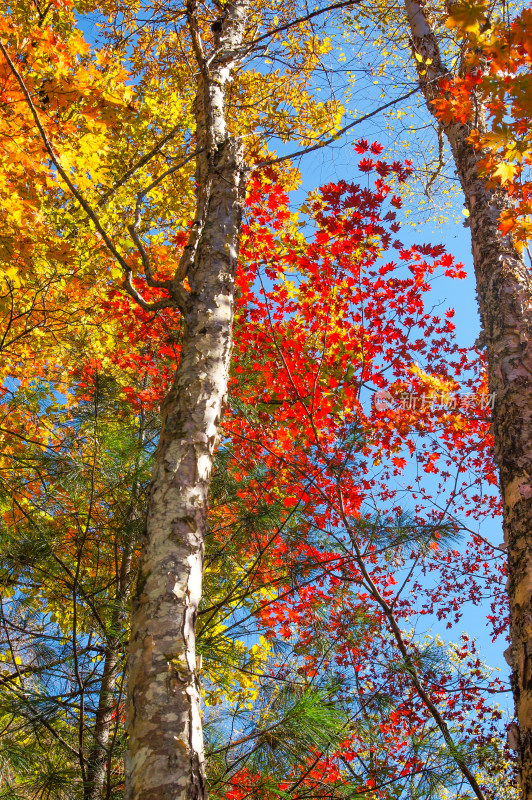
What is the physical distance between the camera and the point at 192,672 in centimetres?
150

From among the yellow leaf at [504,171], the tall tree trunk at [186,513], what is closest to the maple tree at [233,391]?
the tall tree trunk at [186,513]

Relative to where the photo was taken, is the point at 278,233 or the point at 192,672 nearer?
the point at 192,672

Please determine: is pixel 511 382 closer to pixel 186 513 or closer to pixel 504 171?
pixel 504 171

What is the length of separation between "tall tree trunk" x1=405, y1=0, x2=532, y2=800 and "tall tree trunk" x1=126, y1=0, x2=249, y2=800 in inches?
56.5

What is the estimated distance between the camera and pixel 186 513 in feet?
5.88

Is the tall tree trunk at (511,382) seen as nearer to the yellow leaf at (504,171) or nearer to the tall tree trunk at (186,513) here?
the yellow leaf at (504,171)

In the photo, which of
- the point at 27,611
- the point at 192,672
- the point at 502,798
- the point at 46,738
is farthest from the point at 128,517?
the point at 502,798

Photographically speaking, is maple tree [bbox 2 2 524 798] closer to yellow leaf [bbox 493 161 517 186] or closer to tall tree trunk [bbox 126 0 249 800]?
tall tree trunk [bbox 126 0 249 800]

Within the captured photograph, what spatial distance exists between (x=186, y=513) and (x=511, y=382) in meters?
2.13

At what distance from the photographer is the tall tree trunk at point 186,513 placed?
1.34 metres

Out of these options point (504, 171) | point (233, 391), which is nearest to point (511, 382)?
point (504, 171)

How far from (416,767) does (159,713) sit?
2.32m

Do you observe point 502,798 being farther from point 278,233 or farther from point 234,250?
point 278,233

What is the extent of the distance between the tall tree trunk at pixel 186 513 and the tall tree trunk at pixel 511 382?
144 centimetres
